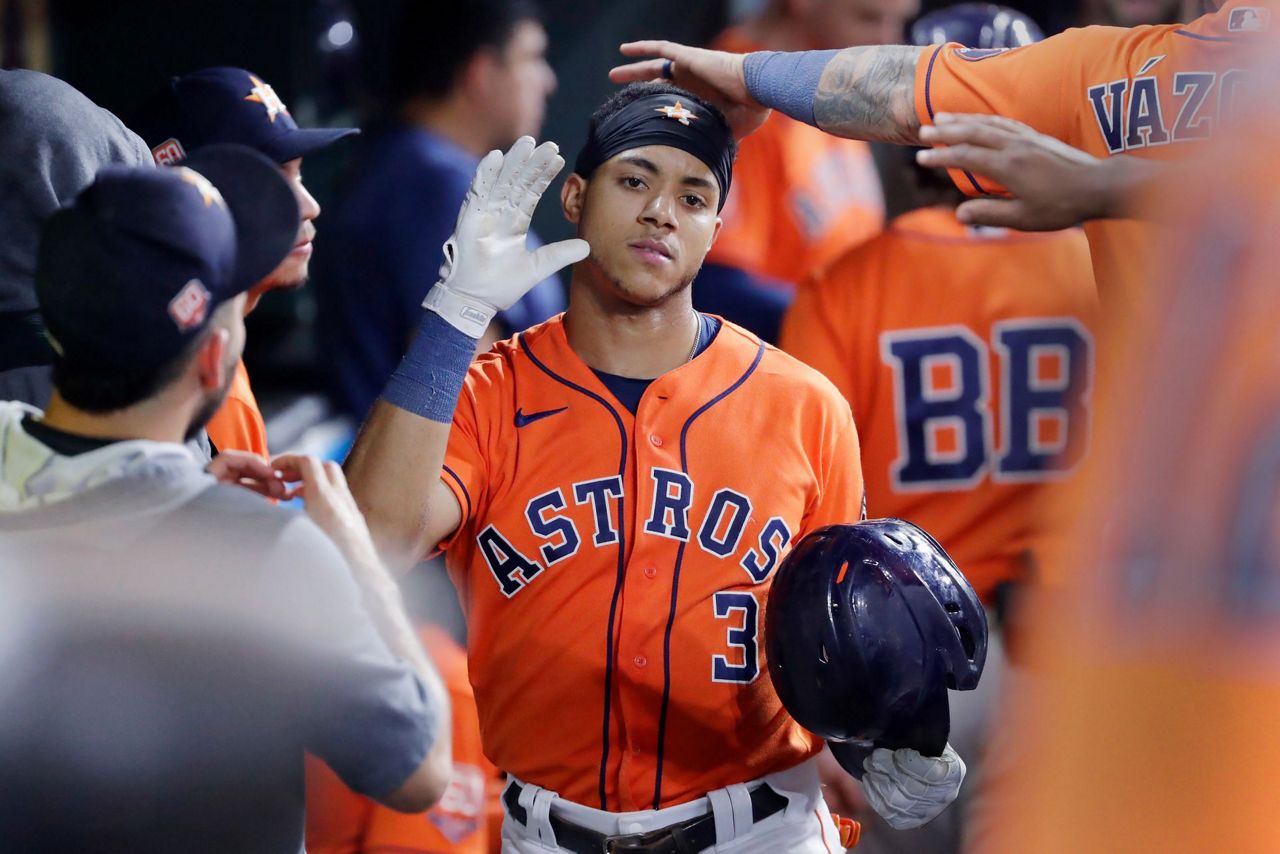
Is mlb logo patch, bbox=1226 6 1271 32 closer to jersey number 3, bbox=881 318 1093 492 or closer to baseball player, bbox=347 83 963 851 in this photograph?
baseball player, bbox=347 83 963 851

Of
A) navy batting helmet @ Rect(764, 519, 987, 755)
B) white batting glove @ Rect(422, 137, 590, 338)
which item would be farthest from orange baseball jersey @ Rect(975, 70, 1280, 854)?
white batting glove @ Rect(422, 137, 590, 338)

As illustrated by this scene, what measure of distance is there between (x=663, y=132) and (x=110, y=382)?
1321 mm

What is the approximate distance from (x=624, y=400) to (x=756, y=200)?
227cm

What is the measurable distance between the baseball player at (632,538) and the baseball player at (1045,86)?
0.67 ft

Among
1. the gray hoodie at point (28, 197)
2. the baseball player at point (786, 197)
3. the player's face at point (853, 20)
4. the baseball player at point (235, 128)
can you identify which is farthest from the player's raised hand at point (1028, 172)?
the player's face at point (853, 20)

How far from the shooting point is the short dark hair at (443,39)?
17.1ft

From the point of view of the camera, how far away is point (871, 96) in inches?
115

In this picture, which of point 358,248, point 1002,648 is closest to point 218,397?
point 1002,648

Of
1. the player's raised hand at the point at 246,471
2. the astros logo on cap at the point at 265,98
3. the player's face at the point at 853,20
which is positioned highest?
the astros logo on cap at the point at 265,98

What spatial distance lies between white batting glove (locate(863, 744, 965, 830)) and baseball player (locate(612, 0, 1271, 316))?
88cm

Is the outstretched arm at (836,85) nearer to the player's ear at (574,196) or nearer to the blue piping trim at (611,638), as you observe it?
the player's ear at (574,196)

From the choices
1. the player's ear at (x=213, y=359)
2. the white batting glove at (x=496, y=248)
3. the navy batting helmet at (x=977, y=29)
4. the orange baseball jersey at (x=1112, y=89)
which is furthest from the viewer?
the navy batting helmet at (x=977, y=29)

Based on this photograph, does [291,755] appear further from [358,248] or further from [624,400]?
[358,248]

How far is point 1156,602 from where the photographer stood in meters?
1.56
